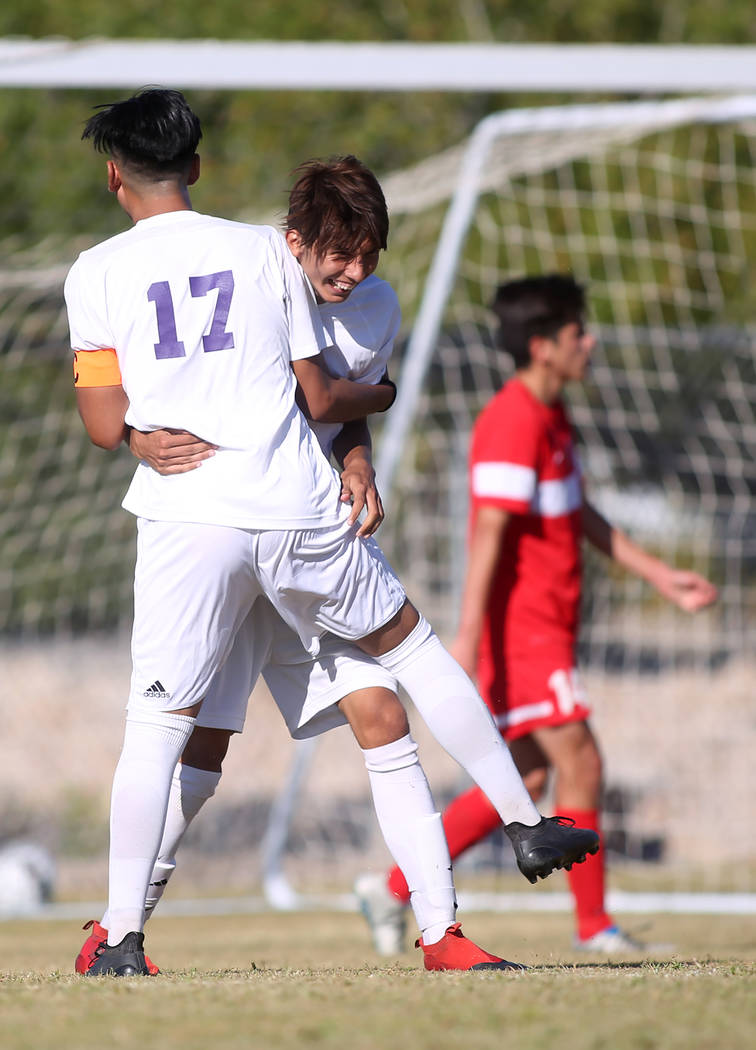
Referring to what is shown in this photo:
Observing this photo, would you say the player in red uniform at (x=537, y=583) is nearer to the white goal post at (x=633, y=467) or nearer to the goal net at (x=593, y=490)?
the goal net at (x=593, y=490)

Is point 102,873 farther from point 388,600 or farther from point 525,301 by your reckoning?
point 388,600

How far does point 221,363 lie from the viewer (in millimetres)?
2812

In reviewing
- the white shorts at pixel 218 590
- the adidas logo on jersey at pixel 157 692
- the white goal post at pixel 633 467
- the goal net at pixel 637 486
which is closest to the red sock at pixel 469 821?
the white shorts at pixel 218 590

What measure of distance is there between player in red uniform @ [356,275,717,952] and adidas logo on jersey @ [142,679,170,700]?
1.59 metres

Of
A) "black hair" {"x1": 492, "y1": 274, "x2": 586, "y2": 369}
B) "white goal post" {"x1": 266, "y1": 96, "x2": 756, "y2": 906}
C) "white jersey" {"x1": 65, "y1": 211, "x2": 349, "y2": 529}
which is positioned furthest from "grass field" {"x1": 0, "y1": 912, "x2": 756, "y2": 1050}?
"white goal post" {"x1": 266, "y1": 96, "x2": 756, "y2": 906}

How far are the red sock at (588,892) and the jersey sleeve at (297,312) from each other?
81.1 inches

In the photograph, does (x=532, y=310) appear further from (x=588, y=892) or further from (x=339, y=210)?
(x=339, y=210)

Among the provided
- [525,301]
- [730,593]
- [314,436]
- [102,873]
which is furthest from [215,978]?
[730,593]

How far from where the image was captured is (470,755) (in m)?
2.99

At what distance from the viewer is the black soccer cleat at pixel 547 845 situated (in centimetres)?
287

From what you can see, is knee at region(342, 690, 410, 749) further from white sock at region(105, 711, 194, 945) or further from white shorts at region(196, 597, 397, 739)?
white sock at region(105, 711, 194, 945)

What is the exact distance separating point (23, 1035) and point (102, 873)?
611 cm

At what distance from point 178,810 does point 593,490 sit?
252 inches

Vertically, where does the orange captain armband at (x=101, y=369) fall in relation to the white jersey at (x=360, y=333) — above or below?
below
